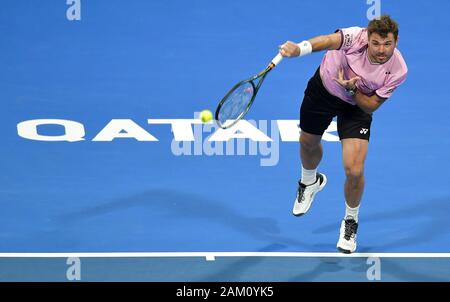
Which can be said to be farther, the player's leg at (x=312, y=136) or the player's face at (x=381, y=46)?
Answer: the player's leg at (x=312, y=136)

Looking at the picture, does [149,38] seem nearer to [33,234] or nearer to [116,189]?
[116,189]

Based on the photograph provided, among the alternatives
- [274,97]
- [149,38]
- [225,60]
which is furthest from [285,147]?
[149,38]

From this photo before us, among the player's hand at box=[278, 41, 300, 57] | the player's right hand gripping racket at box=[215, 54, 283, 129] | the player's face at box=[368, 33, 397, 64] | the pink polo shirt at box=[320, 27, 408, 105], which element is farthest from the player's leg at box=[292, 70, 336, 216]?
the player's hand at box=[278, 41, 300, 57]

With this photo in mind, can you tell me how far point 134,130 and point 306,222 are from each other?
2219mm

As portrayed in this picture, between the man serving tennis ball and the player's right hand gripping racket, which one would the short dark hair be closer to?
the man serving tennis ball

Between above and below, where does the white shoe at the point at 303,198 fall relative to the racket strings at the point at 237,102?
below

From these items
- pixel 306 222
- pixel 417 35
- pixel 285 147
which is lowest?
pixel 306 222

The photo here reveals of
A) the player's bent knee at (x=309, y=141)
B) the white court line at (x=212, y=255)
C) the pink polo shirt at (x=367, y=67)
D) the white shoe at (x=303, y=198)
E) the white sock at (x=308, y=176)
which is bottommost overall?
the white court line at (x=212, y=255)

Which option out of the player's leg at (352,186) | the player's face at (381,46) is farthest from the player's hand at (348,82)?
the player's leg at (352,186)

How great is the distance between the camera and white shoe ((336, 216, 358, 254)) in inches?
378

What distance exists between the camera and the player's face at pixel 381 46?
8781 millimetres

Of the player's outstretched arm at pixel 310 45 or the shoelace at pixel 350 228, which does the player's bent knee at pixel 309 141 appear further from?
the player's outstretched arm at pixel 310 45

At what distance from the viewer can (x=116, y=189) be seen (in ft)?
34.9

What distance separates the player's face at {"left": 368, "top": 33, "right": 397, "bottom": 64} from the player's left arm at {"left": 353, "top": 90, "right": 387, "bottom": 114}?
35cm
